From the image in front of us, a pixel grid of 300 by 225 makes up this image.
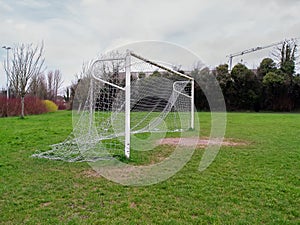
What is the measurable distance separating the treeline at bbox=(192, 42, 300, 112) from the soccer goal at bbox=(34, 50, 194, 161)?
15.0m

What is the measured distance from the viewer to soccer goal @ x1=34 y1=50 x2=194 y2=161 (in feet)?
15.9

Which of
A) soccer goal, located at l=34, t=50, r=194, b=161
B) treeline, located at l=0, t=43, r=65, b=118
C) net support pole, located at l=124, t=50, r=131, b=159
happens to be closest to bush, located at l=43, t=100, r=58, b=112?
treeline, located at l=0, t=43, r=65, b=118

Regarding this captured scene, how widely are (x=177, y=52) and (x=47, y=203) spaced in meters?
3.54

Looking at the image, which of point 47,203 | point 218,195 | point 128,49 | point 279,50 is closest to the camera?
point 47,203

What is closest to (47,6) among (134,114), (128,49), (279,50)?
(134,114)

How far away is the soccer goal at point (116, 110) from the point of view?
4855mm

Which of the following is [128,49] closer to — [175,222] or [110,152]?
[110,152]

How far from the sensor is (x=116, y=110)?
6.30 meters

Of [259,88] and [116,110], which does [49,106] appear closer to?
[259,88]

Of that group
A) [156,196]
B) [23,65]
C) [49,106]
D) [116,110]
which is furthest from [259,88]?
[156,196]

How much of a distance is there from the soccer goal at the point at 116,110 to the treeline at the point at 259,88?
15035mm

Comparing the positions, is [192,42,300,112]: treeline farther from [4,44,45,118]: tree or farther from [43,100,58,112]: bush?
[43,100,58,112]: bush

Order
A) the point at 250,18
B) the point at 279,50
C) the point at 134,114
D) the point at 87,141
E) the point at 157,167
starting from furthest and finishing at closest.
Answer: the point at 279,50 → the point at 250,18 → the point at 134,114 → the point at 87,141 → the point at 157,167

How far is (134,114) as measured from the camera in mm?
8336
